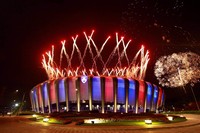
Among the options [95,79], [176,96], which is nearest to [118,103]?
[95,79]

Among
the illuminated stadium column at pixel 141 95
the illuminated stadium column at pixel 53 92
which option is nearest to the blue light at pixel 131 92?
the illuminated stadium column at pixel 141 95

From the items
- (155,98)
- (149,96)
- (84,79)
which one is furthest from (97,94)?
(155,98)

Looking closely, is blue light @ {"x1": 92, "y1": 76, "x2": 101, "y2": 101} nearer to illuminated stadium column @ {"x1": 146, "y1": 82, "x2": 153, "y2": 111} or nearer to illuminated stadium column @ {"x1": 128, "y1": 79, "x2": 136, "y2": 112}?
illuminated stadium column @ {"x1": 128, "y1": 79, "x2": 136, "y2": 112}

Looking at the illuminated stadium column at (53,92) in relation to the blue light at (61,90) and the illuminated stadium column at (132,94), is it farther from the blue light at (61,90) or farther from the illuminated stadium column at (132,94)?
the illuminated stadium column at (132,94)

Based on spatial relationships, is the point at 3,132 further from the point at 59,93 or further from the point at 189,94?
the point at 189,94

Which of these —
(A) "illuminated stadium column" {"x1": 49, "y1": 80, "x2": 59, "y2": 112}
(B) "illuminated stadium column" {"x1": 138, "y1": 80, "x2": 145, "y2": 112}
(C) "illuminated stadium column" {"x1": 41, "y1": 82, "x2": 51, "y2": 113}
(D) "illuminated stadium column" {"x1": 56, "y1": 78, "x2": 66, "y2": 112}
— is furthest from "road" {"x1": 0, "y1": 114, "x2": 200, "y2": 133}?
(C) "illuminated stadium column" {"x1": 41, "y1": 82, "x2": 51, "y2": 113}

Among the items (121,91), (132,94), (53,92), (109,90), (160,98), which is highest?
(109,90)

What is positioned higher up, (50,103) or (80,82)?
(80,82)

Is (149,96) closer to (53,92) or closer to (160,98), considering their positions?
(160,98)

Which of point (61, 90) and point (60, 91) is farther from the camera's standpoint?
point (60, 91)
